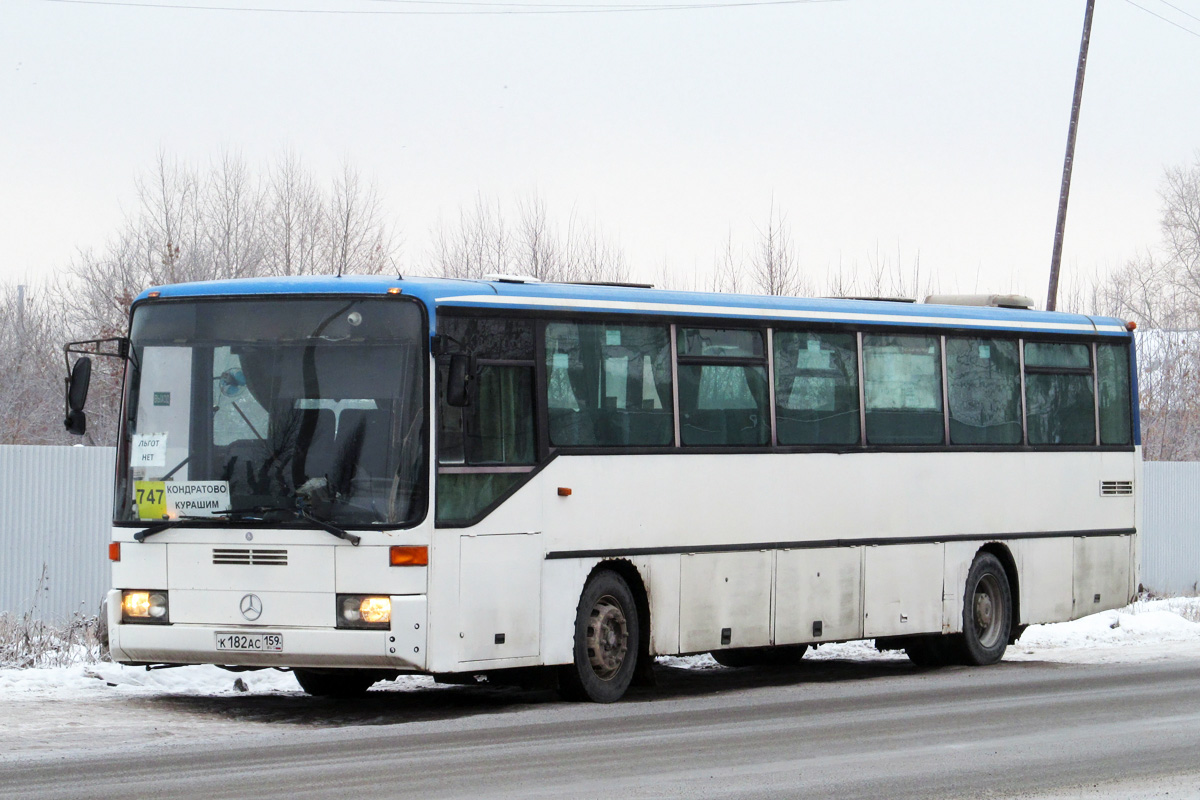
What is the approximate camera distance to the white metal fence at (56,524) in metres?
25.2

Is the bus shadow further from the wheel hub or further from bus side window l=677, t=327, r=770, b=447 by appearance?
bus side window l=677, t=327, r=770, b=447

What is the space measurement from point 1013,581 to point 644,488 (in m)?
5.82

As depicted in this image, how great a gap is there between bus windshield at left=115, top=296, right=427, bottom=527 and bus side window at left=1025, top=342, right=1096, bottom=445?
821 centimetres

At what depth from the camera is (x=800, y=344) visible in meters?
16.8

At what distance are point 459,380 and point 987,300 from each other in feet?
27.8

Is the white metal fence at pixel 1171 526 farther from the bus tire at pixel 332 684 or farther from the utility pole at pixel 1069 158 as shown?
the bus tire at pixel 332 684

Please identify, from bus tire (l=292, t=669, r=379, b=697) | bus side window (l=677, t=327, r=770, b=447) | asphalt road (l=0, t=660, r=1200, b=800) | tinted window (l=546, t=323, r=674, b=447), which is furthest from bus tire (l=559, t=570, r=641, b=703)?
bus tire (l=292, t=669, r=379, b=697)

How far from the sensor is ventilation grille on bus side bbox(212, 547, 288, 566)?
13.3 metres

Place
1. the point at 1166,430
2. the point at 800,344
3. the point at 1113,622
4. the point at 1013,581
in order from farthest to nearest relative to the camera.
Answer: the point at 1166,430, the point at 1113,622, the point at 1013,581, the point at 800,344

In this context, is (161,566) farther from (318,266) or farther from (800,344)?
(318,266)

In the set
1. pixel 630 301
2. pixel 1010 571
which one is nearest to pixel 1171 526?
pixel 1010 571

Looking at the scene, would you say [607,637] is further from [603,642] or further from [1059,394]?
[1059,394]

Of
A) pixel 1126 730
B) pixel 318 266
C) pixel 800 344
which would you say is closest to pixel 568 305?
pixel 800 344

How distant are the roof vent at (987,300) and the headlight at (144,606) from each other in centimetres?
907
